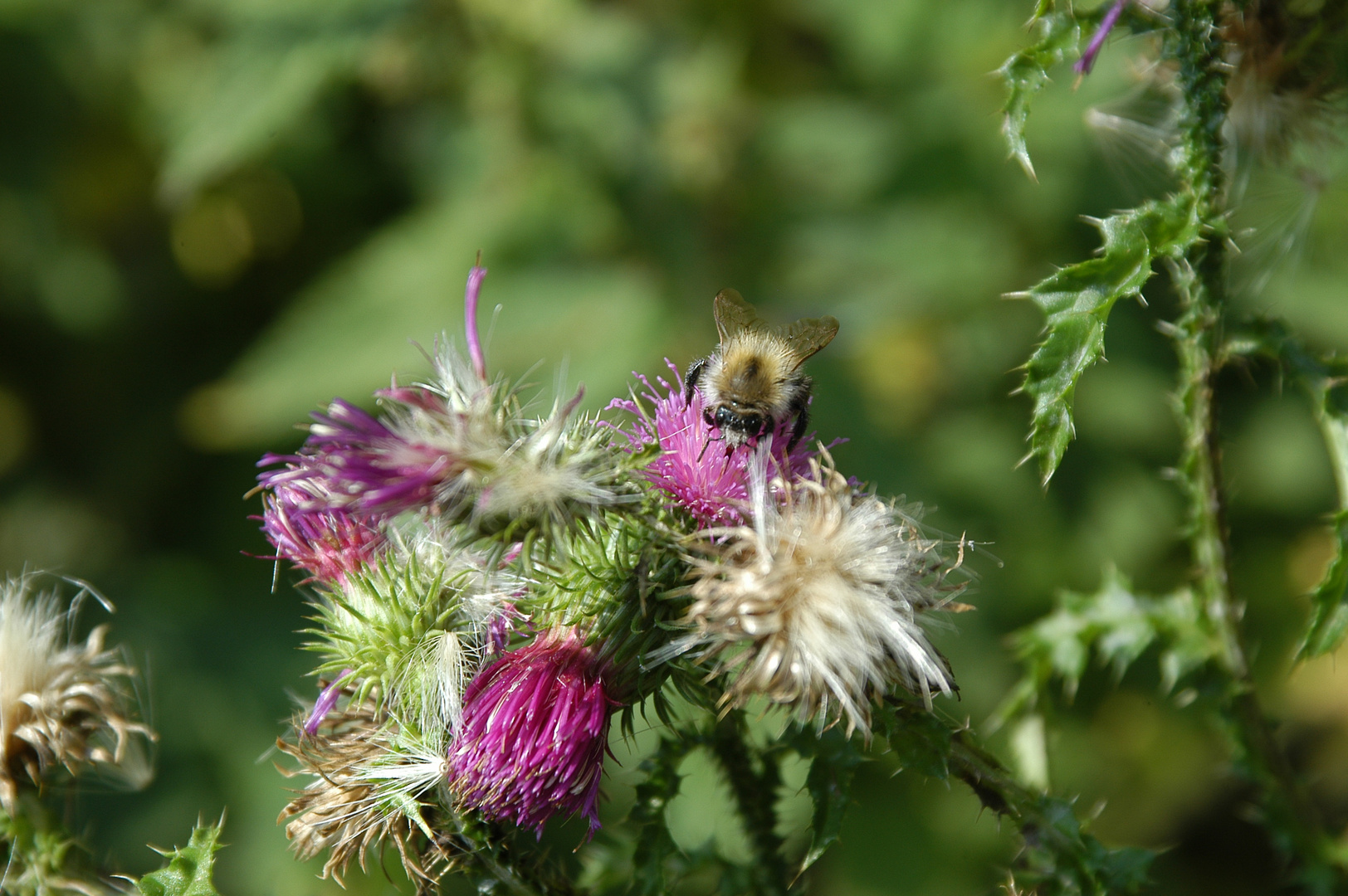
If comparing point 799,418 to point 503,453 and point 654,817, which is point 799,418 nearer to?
point 503,453

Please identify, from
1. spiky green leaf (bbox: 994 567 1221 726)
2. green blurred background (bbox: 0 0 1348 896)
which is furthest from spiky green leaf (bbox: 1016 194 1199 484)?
green blurred background (bbox: 0 0 1348 896)

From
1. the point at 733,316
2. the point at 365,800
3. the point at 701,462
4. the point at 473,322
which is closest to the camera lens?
the point at 473,322

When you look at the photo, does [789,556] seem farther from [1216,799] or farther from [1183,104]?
[1216,799]

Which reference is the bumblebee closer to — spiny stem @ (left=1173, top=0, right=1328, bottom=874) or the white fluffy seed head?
the white fluffy seed head

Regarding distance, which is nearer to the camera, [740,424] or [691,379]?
[740,424]

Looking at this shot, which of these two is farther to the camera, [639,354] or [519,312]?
[519,312]

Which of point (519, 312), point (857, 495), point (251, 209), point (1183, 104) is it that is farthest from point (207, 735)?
point (1183, 104)

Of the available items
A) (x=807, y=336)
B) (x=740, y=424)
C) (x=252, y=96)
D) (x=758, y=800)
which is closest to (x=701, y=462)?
(x=740, y=424)
